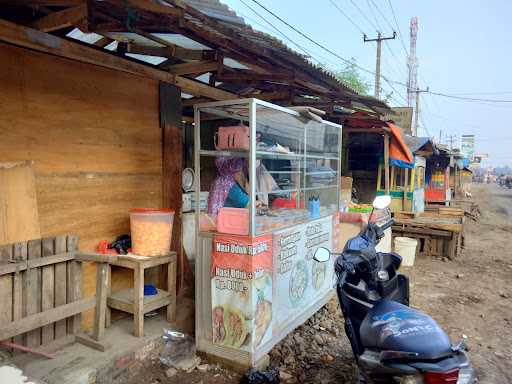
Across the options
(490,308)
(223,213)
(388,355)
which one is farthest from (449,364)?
(490,308)

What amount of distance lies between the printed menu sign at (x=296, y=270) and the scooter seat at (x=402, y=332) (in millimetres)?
1119

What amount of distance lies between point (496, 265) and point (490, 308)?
2982 millimetres

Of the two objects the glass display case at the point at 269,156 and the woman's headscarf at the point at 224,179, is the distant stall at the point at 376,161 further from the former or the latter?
the woman's headscarf at the point at 224,179

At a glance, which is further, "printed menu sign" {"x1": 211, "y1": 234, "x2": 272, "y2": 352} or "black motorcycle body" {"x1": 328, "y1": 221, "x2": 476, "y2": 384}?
"printed menu sign" {"x1": 211, "y1": 234, "x2": 272, "y2": 352}

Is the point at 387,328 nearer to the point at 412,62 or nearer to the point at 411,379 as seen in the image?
the point at 411,379

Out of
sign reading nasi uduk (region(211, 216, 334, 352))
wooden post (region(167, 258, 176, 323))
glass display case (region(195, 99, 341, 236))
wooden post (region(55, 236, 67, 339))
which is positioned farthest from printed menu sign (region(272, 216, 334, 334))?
wooden post (region(55, 236, 67, 339))

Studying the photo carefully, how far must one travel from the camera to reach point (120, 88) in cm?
379

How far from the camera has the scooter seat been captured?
2.27 m

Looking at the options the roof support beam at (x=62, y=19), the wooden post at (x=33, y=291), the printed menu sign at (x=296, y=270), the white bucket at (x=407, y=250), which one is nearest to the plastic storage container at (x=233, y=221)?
the printed menu sign at (x=296, y=270)

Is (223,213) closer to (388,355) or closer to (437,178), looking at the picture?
(388,355)

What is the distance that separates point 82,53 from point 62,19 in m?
0.75

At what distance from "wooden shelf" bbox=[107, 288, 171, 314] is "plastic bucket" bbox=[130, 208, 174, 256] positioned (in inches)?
17.3

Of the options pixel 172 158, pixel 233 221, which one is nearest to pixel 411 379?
pixel 233 221

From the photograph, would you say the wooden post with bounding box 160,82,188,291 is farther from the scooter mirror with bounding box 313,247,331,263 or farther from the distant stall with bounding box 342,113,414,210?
the distant stall with bounding box 342,113,414,210
